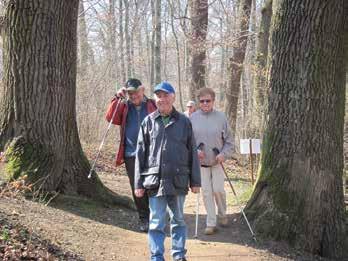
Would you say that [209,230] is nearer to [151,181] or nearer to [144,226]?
[144,226]

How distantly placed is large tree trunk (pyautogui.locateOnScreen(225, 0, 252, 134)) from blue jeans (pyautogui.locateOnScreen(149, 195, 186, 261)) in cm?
1256

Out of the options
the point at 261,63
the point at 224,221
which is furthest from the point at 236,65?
the point at 224,221

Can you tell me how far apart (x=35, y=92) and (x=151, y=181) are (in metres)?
2.51

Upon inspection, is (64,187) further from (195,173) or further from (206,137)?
(195,173)

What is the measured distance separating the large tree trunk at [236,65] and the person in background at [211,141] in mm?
10822

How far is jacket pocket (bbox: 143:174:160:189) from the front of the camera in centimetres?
512

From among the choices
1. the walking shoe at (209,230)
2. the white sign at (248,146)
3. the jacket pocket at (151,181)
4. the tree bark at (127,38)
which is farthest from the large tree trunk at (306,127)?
the tree bark at (127,38)

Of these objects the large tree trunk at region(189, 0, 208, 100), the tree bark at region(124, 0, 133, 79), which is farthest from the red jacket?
the tree bark at region(124, 0, 133, 79)

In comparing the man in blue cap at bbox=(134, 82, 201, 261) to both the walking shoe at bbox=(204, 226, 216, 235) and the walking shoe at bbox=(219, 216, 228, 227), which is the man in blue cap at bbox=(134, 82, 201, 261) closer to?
the walking shoe at bbox=(204, 226, 216, 235)

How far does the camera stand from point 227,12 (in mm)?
23922

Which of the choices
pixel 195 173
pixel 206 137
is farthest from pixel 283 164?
pixel 195 173

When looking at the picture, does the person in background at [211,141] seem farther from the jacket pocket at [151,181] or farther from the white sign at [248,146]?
the white sign at [248,146]

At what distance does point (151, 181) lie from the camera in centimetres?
A: 516

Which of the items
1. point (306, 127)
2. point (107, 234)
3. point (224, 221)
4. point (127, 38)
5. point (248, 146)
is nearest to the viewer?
point (107, 234)
